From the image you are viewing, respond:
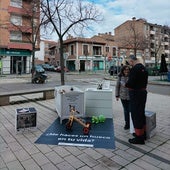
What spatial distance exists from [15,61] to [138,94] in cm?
3153

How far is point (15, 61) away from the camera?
33.0 m

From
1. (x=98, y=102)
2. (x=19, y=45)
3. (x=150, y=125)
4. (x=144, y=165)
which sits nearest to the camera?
(x=144, y=165)

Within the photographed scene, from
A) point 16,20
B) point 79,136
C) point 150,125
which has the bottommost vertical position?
point 79,136

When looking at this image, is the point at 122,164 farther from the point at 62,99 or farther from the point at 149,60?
the point at 149,60

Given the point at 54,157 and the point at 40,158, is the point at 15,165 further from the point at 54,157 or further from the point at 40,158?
the point at 54,157

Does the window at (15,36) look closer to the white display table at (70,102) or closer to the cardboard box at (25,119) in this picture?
the white display table at (70,102)

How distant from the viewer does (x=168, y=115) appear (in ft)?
21.8

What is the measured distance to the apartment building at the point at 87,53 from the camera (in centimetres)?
4581

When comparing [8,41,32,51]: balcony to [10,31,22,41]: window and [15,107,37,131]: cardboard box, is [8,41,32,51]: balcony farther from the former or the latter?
[15,107,37,131]: cardboard box

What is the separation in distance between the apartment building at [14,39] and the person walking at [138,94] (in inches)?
1120

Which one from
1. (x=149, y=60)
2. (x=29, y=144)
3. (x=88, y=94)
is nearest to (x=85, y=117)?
(x=88, y=94)

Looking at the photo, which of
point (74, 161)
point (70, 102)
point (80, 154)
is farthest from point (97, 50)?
point (74, 161)

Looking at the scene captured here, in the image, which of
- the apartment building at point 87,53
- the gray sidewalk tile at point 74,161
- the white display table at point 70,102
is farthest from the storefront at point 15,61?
the gray sidewalk tile at point 74,161

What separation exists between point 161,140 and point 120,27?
62.4m
